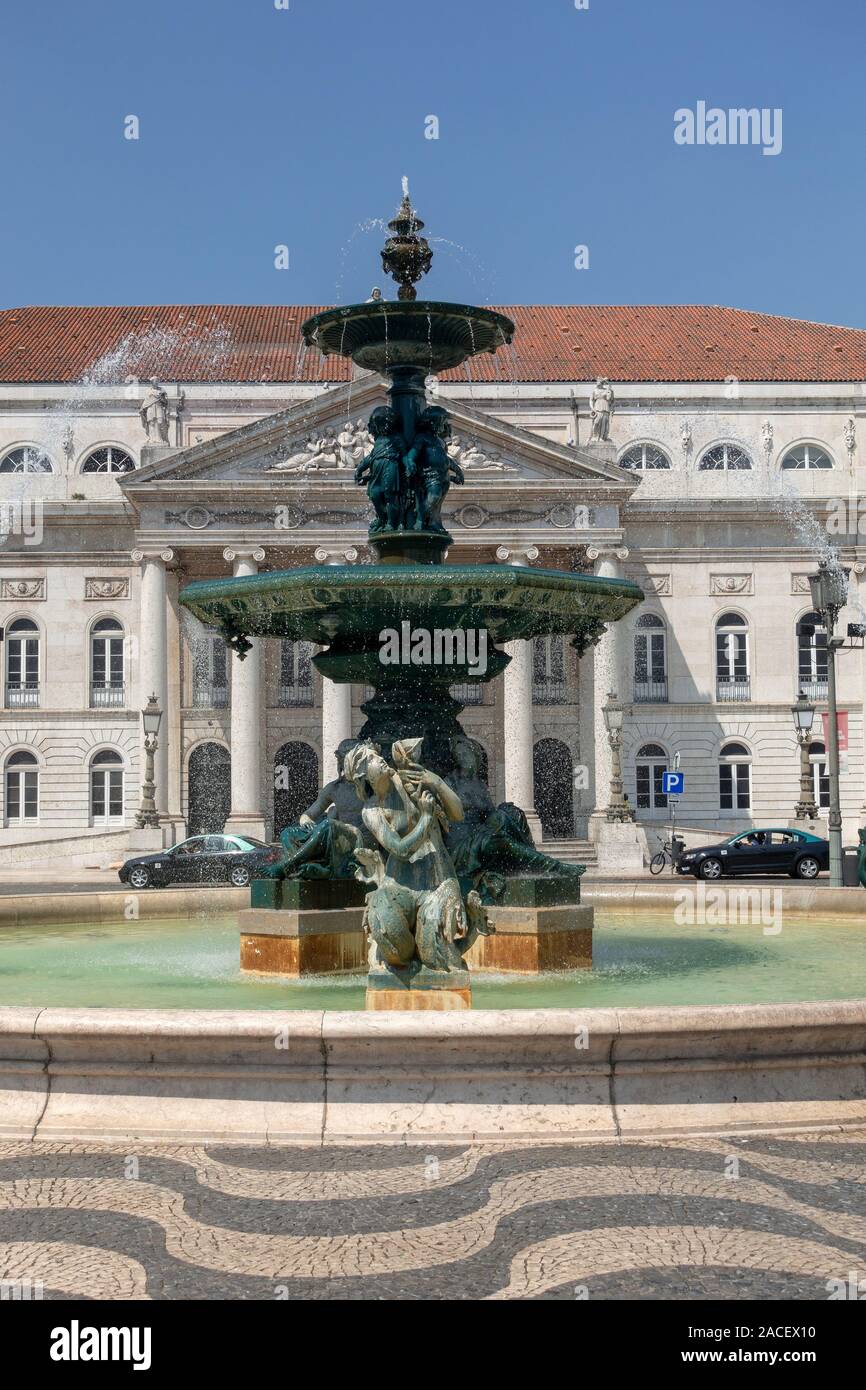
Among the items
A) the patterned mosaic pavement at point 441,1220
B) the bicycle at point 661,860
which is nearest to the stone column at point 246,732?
the bicycle at point 661,860

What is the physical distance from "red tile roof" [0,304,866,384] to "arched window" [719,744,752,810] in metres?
14.4

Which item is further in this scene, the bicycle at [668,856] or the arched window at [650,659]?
the arched window at [650,659]

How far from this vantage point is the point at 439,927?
8648mm

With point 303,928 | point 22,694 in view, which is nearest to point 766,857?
point 303,928

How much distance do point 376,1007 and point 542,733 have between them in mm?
48353

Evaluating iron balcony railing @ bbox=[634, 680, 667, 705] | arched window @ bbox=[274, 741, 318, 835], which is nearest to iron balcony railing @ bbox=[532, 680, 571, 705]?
iron balcony railing @ bbox=[634, 680, 667, 705]

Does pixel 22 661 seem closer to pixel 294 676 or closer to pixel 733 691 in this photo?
pixel 294 676

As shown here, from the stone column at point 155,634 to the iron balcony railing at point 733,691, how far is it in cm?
2022

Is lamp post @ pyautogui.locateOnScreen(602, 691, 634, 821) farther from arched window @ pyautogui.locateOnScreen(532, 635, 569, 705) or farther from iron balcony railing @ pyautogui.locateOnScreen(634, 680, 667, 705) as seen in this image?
iron balcony railing @ pyautogui.locateOnScreen(634, 680, 667, 705)

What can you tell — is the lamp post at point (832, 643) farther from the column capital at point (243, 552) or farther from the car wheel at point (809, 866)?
the column capital at point (243, 552)

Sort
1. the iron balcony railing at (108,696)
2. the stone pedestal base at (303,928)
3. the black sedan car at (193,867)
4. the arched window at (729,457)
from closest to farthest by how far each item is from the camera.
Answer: the stone pedestal base at (303,928)
the black sedan car at (193,867)
the iron balcony railing at (108,696)
the arched window at (729,457)

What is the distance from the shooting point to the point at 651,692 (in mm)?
56938

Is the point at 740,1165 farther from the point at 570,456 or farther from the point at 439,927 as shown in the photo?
the point at 570,456

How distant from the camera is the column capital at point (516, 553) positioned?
5144 cm
